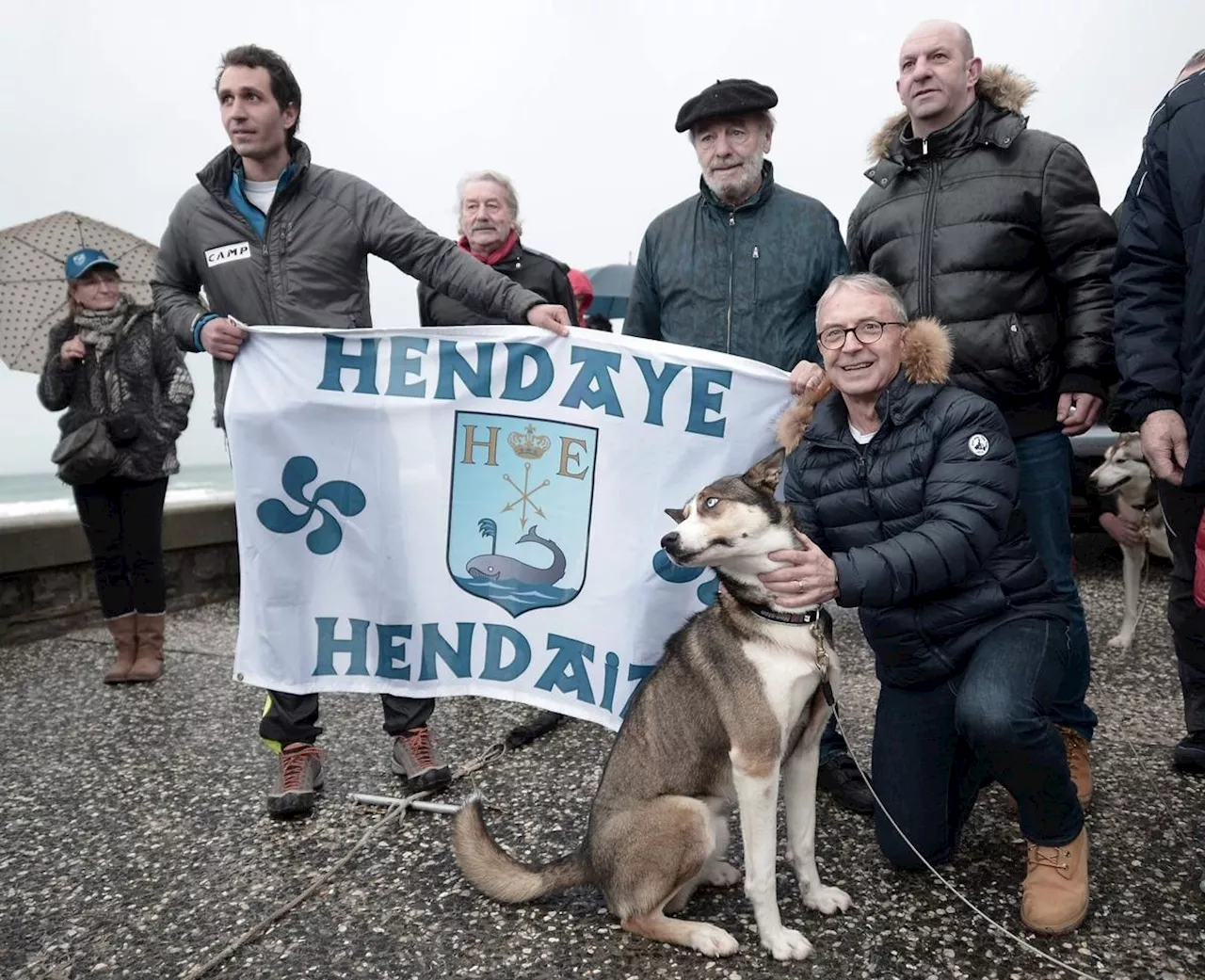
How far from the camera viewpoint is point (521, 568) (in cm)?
389

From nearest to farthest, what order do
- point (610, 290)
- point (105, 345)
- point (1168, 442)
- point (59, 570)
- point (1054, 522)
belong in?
point (1168, 442) → point (1054, 522) → point (105, 345) → point (59, 570) → point (610, 290)

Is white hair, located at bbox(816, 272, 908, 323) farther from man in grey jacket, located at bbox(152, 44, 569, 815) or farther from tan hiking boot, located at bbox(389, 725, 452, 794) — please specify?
tan hiking boot, located at bbox(389, 725, 452, 794)

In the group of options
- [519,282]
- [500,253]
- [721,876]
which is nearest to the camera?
[721,876]

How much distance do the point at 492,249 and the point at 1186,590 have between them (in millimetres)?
3733

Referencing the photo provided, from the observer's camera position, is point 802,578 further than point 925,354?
No

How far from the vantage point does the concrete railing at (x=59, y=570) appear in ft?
23.4

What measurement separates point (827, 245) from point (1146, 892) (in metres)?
2.58

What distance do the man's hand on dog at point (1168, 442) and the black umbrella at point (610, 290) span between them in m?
11.1

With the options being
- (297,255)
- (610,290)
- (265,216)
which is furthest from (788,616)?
(610,290)

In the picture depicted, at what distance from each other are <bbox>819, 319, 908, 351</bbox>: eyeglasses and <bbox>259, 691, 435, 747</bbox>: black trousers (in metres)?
2.25

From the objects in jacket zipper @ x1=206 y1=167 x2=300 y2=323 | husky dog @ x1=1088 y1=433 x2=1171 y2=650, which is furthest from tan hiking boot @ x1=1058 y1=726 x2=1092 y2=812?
jacket zipper @ x1=206 y1=167 x2=300 y2=323

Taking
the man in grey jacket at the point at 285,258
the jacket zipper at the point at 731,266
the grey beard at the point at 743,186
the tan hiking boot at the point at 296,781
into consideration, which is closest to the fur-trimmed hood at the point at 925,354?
the jacket zipper at the point at 731,266

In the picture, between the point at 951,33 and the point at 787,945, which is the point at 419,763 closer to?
the point at 787,945

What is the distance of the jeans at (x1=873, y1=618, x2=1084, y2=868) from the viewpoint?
2.77 meters
